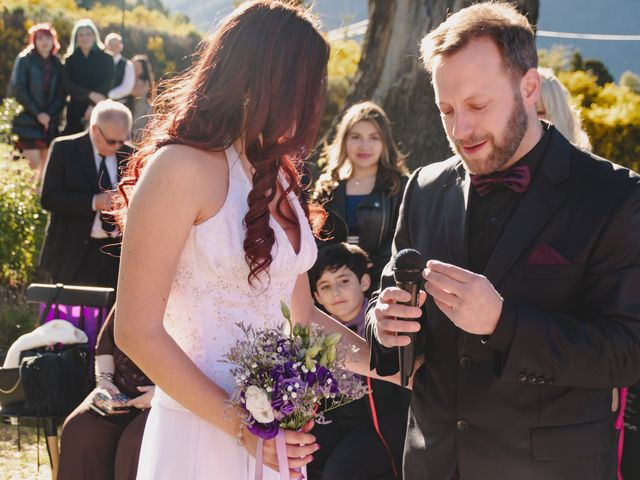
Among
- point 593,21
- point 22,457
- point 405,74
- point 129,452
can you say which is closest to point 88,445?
point 129,452

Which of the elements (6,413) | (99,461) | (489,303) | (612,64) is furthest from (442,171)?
(612,64)

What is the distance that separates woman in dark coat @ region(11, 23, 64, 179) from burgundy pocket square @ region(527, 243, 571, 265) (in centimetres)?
1075

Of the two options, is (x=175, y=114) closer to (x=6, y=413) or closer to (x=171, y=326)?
(x=171, y=326)

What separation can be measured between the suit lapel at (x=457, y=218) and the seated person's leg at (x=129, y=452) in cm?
249

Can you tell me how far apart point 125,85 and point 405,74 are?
592cm

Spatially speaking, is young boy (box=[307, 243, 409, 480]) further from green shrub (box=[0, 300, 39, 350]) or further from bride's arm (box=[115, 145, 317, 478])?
green shrub (box=[0, 300, 39, 350])

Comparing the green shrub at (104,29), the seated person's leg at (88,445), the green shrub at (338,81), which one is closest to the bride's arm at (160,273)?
the seated person's leg at (88,445)

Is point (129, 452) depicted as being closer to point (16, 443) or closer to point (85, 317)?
A: point (85, 317)

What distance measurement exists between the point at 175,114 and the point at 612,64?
3851 centimetres

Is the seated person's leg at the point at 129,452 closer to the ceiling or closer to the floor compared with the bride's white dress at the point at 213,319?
closer to the floor

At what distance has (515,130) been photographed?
2598 millimetres

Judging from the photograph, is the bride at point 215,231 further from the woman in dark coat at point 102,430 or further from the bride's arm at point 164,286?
the woman in dark coat at point 102,430

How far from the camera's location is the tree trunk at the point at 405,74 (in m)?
8.68

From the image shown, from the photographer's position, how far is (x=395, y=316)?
243cm
